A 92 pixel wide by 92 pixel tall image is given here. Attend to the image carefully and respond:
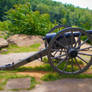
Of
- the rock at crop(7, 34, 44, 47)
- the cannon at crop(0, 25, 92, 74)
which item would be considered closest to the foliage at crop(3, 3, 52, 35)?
the rock at crop(7, 34, 44, 47)

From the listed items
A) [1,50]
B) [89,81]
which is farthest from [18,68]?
[1,50]

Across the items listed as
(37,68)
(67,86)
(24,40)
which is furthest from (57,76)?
(24,40)

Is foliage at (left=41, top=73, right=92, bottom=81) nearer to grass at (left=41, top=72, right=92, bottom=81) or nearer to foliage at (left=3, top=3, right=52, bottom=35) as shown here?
grass at (left=41, top=72, right=92, bottom=81)

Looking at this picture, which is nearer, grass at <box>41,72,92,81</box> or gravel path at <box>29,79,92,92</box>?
gravel path at <box>29,79,92,92</box>

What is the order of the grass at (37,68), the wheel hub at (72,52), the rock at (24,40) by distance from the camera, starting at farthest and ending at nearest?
the rock at (24,40) < the grass at (37,68) < the wheel hub at (72,52)

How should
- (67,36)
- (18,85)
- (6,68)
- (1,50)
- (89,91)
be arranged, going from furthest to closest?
(1,50) → (6,68) → (67,36) → (18,85) → (89,91)

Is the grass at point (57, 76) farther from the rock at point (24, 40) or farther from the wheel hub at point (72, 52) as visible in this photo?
the rock at point (24, 40)

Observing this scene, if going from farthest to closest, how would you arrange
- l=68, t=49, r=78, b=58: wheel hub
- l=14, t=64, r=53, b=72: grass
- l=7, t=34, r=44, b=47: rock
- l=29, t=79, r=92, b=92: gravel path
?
l=7, t=34, r=44, b=47: rock < l=14, t=64, r=53, b=72: grass < l=68, t=49, r=78, b=58: wheel hub < l=29, t=79, r=92, b=92: gravel path

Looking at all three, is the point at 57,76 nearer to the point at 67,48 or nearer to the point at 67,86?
the point at 67,86

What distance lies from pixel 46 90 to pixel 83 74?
1221 mm

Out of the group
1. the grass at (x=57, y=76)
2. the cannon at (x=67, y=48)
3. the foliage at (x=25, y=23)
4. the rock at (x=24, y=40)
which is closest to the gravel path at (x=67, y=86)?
the grass at (x=57, y=76)

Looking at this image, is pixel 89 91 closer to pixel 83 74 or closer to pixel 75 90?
pixel 75 90

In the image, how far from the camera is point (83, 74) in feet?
11.0

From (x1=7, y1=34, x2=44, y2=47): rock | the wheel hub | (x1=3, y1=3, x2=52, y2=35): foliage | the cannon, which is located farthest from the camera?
(x1=3, y1=3, x2=52, y2=35): foliage
